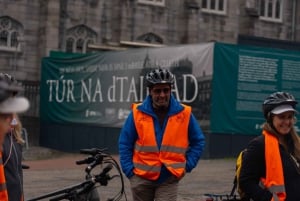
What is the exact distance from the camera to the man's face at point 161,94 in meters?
5.76

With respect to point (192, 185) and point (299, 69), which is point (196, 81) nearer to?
point (299, 69)

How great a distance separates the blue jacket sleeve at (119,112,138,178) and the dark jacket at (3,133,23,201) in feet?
4.53

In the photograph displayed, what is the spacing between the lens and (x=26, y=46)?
1214 inches

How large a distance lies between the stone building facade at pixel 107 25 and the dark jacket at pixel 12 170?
2130 centimetres

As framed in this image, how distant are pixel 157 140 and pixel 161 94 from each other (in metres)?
0.40

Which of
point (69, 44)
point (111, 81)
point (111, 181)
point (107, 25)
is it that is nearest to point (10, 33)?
point (69, 44)

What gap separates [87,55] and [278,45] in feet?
29.6

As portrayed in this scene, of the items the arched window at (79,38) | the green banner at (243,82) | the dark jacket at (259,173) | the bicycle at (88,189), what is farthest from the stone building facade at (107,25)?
the dark jacket at (259,173)

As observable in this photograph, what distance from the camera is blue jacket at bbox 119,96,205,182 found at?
5828 millimetres

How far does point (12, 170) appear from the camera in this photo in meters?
4.50

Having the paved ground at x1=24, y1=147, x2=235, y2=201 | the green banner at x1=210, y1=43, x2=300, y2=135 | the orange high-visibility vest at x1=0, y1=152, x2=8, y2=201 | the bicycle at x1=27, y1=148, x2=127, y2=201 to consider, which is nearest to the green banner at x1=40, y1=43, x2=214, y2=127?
the green banner at x1=210, y1=43, x2=300, y2=135

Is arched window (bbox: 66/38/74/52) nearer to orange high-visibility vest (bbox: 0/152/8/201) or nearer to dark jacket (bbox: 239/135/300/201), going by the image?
dark jacket (bbox: 239/135/300/201)

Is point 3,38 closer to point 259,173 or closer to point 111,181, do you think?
point 111,181

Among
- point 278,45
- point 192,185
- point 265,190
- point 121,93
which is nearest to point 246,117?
point 121,93
